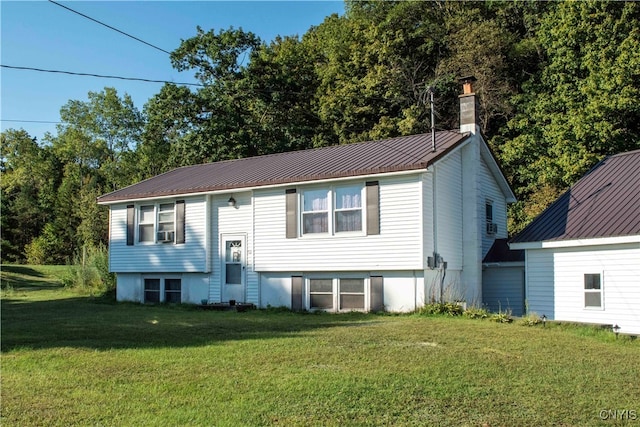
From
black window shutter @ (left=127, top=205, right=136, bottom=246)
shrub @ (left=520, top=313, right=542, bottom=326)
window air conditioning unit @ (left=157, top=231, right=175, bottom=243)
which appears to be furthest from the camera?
black window shutter @ (left=127, top=205, right=136, bottom=246)

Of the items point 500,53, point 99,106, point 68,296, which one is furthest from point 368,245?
point 99,106

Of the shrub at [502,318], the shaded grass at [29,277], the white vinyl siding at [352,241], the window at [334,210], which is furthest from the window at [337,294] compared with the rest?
the shaded grass at [29,277]

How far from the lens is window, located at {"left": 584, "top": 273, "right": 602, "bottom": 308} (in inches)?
569

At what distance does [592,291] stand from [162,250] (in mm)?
13249

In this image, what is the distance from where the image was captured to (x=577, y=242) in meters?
14.8

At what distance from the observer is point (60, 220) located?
156 feet

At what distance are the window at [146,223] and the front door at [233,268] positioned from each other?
10.3ft

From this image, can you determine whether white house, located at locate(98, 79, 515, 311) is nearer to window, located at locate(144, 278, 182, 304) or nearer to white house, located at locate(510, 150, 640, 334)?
window, located at locate(144, 278, 182, 304)

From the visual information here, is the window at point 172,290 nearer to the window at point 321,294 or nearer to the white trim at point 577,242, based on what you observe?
the window at point 321,294

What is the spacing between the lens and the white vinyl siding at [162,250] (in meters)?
19.2

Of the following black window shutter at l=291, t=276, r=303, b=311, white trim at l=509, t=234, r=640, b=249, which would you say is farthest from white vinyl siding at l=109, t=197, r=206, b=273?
white trim at l=509, t=234, r=640, b=249

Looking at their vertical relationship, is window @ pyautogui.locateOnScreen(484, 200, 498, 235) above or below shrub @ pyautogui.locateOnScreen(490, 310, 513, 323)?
above

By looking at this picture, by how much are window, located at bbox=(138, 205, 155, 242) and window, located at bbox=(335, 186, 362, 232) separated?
7.41 meters

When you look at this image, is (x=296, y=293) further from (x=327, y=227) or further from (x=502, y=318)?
(x=502, y=318)
